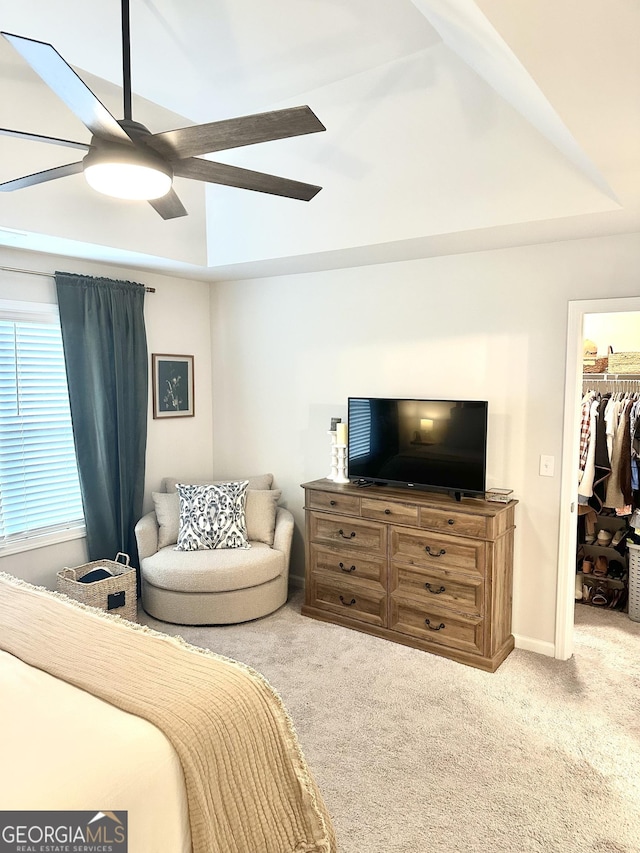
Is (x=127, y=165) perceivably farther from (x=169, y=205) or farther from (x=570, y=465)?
(x=570, y=465)

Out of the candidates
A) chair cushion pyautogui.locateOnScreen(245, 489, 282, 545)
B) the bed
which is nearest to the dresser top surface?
chair cushion pyautogui.locateOnScreen(245, 489, 282, 545)

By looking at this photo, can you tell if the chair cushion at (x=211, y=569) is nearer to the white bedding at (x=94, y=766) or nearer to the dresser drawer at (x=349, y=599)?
the dresser drawer at (x=349, y=599)

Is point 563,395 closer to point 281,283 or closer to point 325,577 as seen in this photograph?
point 325,577

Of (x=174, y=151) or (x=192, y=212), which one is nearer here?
(x=174, y=151)

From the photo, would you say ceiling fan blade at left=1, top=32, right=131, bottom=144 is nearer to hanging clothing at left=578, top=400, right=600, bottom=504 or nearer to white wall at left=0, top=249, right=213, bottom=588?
white wall at left=0, top=249, right=213, bottom=588

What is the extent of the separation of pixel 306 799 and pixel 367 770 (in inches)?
33.5

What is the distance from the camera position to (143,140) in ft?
5.90

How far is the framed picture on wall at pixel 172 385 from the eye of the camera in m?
4.49

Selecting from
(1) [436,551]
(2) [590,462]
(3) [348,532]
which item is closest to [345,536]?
(3) [348,532]

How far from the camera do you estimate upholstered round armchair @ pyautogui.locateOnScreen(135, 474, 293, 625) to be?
3777 mm

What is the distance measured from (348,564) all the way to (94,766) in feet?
8.23

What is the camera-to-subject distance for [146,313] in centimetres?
440

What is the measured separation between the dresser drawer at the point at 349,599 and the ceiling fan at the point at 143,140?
8.21 ft

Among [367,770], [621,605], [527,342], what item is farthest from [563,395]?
[367,770]
